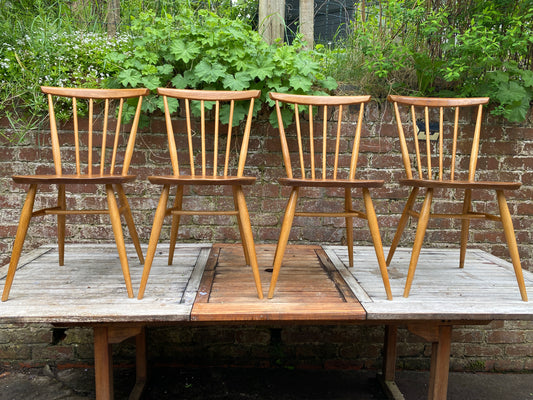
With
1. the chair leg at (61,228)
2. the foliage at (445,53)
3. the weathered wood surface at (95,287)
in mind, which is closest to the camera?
the weathered wood surface at (95,287)

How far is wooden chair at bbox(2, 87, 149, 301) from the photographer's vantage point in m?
1.62

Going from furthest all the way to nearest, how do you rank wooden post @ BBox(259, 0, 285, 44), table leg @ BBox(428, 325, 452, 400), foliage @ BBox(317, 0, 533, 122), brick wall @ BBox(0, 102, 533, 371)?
wooden post @ BBox(259, 0, 285, 44)
brick wall @ BBox(0, 102, 533, 371)
foliage @ BBox(317, 0, 533, 122)
table leg @ BBox(428, 325, 452, 400)

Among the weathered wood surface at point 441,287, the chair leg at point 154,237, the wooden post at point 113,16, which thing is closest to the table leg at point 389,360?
the weathered wood surface at point 441,287

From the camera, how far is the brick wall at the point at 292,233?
95.7 inches

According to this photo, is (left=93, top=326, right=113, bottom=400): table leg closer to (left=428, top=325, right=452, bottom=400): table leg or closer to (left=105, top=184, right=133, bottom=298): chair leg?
(left=105, top=184, right=133, bottom=298): chair leg

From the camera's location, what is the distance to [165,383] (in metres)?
2.33

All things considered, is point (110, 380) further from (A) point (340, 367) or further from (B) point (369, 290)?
(A) point (340, 367)

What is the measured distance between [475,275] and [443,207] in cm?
60

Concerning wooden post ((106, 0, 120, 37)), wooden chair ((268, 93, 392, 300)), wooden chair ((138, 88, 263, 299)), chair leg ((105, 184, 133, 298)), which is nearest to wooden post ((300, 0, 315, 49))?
wooden chair ((268, 93, 392, 300))

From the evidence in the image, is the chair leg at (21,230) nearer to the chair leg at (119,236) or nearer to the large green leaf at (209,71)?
the chair leg at (119,236)

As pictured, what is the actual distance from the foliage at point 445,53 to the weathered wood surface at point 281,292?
1221mm

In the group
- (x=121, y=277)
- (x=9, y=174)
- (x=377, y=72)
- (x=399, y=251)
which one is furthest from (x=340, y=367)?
(x=9, y=174)

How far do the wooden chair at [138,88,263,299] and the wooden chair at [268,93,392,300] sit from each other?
155 millimetres

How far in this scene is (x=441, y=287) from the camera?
5.93 feet
